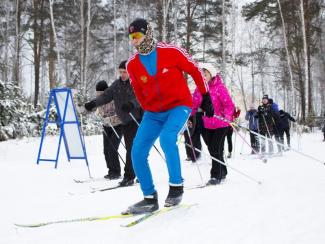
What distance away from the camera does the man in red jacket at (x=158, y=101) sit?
3.87 meters

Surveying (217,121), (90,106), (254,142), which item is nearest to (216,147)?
(217,121)

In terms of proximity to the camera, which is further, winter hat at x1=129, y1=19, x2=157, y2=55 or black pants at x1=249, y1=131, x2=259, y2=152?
black pants at x1=249, y1=131, x2=259, y2=152

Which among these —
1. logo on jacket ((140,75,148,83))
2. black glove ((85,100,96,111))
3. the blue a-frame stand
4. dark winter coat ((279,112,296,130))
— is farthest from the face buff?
dark winter coat ((279,112,296,130))

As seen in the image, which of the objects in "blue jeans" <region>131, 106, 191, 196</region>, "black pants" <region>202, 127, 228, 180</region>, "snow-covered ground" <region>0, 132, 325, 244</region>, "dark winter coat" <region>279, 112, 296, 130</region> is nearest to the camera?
"snow-covered ground" <region>0, 132, 325, 244</region>

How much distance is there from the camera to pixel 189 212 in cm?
386

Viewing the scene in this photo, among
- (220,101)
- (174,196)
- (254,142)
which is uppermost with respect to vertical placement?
(220,101)

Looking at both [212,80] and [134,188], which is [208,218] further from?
[212,80]

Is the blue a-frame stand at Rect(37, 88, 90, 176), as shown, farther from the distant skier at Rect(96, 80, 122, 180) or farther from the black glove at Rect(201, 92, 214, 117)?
the black glove at Rect(201, 92, 214, 117)

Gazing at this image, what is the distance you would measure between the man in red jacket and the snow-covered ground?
31cm

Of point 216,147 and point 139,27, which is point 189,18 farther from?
point 139,27

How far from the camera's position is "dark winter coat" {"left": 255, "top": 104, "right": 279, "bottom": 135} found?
1327cm

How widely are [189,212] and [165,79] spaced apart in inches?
46.3

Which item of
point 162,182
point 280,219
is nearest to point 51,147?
point 162,182

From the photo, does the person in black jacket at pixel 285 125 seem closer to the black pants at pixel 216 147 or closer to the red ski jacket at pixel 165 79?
the black pants at pixel 216 147
